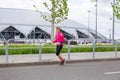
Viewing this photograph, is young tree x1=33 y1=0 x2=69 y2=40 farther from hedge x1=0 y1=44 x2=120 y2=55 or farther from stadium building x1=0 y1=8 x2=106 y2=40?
stadium building x1=0 y1=8 x2=106 y2=40

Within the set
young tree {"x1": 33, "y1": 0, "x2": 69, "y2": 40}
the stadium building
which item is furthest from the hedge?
the stadium building

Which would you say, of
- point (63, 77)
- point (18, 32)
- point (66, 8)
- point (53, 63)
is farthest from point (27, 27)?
point (63, 77)

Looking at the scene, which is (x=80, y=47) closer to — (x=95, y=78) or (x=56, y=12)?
(x=95, y=78)


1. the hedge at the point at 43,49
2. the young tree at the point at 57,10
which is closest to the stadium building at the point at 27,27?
the young tree at the point at 57,10

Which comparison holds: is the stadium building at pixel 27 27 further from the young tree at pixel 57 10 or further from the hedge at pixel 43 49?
the hedge at pixel 43 49

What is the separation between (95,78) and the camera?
11281 millimetres

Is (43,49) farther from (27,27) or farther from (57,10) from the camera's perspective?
(27,27)

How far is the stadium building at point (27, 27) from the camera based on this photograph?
69769 millimetres

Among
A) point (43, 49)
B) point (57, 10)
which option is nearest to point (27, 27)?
point (57, 10)

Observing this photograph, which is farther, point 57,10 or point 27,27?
point 27,27

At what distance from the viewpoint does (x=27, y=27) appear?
71812 millimetres

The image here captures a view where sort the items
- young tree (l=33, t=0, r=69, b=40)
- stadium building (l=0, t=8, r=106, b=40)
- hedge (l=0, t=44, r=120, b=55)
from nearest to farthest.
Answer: hedge (l=0, t=44, r=120, b=55) < young tree (l=33, t=0, r=69, b=40) < stadium building (l=0, t=8, r=106, b=40)

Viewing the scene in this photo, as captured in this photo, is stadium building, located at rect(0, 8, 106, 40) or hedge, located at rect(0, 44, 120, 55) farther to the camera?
stadium building, located at rect(0, 8, 106, 40)

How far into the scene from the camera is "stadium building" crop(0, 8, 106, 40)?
69.8 metres
